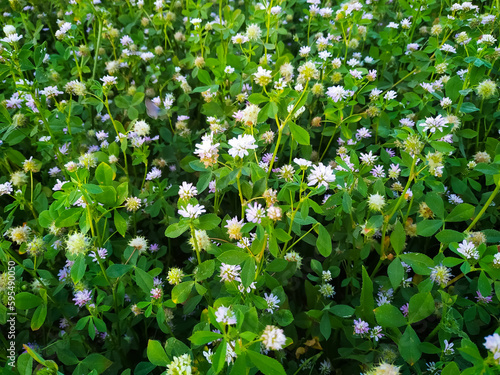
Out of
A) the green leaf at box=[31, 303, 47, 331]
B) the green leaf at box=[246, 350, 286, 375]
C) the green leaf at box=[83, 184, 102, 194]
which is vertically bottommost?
the green leaf at box=[31, 303, 47, 331]

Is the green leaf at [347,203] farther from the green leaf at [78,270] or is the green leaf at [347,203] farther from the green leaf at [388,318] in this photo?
the green leaf at [78,270]

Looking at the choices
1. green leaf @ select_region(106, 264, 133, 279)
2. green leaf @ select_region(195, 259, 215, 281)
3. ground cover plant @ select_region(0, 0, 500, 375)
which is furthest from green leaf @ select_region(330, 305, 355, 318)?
green leaf @ select_region(106, 264, 133, 279)

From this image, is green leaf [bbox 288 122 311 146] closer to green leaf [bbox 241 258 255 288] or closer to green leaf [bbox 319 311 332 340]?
green leaf [bbox 241 258 255 288]

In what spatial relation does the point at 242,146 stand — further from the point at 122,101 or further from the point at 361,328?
the point at 122,101

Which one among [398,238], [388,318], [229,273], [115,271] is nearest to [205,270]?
[229,273]

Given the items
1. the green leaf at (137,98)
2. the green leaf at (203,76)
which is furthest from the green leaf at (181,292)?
the green leaf at (137,98)

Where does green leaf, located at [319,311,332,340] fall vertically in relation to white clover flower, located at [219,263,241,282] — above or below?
below
